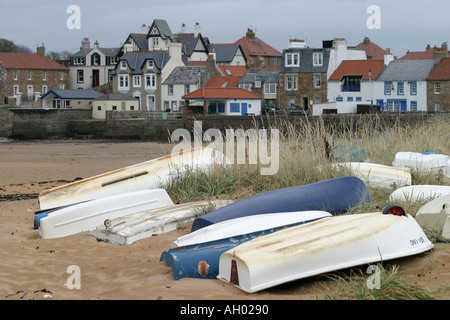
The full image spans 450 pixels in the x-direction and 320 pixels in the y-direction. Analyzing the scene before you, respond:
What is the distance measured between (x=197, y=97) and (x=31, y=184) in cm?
3086

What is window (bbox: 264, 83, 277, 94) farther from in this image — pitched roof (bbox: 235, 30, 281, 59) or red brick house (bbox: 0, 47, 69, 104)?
red brick house (bbox: 0, 47, 69, 104)

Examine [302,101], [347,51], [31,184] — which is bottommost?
[31,184]

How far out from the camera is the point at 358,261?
506 centimetres

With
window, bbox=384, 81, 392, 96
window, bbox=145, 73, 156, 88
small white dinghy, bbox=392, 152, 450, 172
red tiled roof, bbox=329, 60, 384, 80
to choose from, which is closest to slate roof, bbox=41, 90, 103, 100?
window, bbox=145, 73, 156, 88

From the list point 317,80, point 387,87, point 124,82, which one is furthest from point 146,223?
point 124,82

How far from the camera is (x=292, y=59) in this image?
52938 millimetres

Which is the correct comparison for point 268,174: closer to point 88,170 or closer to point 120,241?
point 120,241

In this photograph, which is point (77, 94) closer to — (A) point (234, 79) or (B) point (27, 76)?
(B) point (27, 76)

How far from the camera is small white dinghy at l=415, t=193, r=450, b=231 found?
6082 mm

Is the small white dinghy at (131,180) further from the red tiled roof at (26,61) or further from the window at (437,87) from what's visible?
the red tiled roof at (26,61)

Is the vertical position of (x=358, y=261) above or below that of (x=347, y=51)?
below

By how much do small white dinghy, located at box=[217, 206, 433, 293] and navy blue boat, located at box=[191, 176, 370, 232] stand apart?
46.3 inches

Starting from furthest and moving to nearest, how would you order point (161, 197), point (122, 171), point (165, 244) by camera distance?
point (122, 171) < point (161, 197) < point (165, 244)
